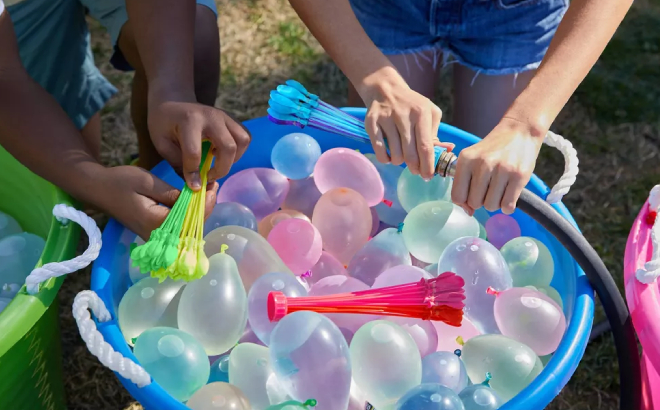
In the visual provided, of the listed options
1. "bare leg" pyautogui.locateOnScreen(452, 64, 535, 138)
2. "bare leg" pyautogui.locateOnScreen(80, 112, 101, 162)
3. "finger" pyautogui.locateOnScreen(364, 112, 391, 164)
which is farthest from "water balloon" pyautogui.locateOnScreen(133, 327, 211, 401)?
"bare leg" pyautogui.locateOnScreen(452, 64, 535, 138)

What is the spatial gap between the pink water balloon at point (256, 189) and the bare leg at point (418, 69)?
0.29m

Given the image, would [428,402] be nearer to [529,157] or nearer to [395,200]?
[529,157]

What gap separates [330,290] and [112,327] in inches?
11.2

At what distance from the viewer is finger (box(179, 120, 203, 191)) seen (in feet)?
2.80

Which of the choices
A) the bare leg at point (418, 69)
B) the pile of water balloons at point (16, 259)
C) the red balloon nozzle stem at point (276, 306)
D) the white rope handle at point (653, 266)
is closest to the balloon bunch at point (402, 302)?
the red balloon nozzle stem at point (276, 306)

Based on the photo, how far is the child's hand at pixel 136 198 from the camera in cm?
87

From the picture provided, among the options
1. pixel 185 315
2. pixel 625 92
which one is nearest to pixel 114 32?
pixel 185 315

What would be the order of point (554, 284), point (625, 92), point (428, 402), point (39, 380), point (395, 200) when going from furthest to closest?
1. point (625, 92)
2. point (395, 200)
3. point (554, 284)
4. point (39, 380)
5. point (428, 402)

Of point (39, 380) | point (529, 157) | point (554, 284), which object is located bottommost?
point (39, 380)

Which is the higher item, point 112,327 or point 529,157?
point 529,157

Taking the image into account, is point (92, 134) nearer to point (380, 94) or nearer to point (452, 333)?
point (380, 94)

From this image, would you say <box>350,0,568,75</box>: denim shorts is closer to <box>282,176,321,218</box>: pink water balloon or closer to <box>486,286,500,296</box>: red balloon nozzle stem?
<box>282,176,321,218</box>: pink water balloon

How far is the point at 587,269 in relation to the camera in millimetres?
848

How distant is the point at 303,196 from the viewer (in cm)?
115
